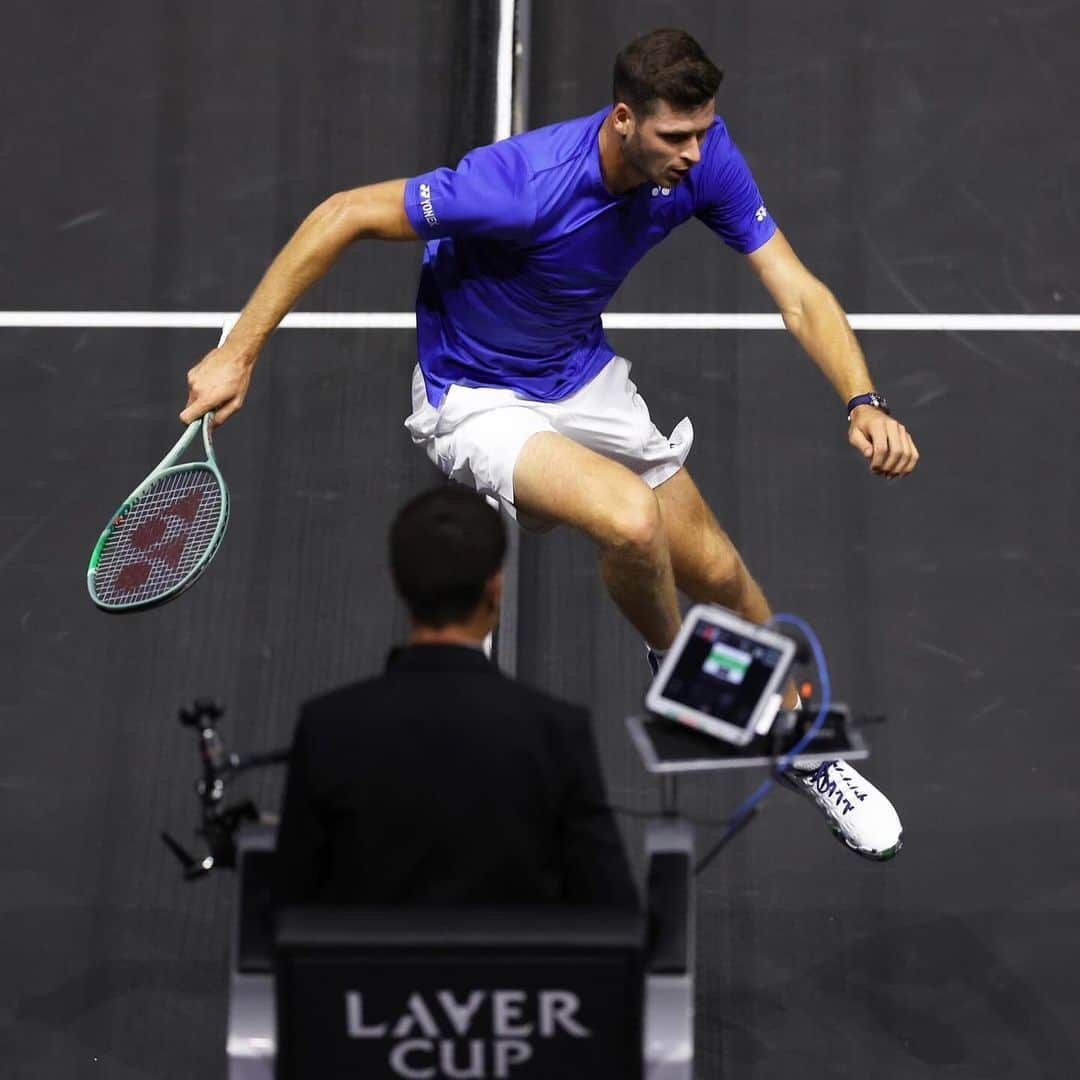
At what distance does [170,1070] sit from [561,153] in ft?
7.90

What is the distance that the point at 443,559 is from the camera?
11.1 ft

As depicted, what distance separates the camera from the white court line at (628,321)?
23.9 ft

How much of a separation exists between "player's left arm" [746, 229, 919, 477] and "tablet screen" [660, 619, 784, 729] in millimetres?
1369

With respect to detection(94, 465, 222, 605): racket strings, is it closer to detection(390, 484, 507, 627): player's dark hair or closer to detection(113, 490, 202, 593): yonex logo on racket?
detection(113, 490, 202, 593): yonex logo on racket

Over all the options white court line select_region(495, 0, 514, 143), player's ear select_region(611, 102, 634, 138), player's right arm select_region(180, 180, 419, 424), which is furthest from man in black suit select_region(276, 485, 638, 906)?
white court line select_region(495, 0, 514, 143)

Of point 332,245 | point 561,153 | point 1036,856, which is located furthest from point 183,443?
point 1036,856

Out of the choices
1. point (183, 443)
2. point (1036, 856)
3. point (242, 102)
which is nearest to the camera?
point (183, 443)

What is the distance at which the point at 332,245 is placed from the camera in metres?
5.02

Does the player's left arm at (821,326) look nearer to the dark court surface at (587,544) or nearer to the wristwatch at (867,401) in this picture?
the wristwatch at (867,401)

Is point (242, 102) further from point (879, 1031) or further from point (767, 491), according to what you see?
point (879, 1031)

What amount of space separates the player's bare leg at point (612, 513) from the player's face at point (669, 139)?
71 cm

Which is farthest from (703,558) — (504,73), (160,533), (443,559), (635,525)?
(504,73)

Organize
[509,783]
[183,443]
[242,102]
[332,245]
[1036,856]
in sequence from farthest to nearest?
[242,102], [1036,856], [332,245], [183,443], [509,783]

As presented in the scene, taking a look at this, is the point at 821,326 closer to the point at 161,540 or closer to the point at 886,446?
the point at 886,446
